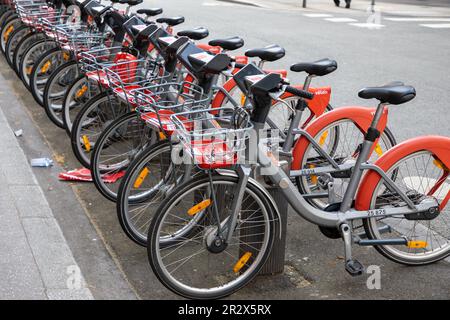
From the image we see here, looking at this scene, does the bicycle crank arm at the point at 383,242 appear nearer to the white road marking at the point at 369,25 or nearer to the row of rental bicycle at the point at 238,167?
the row of rental bicycle at the point at 238,167

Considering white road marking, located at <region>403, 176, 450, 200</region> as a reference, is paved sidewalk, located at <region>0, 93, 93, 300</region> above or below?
below

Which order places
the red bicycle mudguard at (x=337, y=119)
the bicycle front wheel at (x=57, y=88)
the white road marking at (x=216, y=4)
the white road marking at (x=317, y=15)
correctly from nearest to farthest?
the red bicycle mudguard at (x=337, y=119)
the bicycle front wheel at (x=57, y=88)
the white road marking at (x=317, y=15)
the white road marking at (x=216, y=4)

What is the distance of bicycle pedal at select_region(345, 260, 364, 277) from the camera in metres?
4.32

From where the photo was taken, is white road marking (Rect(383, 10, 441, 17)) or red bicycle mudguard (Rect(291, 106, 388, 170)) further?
white road marking (Rect(383, 10, 441, 17))

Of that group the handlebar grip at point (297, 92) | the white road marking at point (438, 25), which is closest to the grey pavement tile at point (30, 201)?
the handlebar grip at point (297, 92)

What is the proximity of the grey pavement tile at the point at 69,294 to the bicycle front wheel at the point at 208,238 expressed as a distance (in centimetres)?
47

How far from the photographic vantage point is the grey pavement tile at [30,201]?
213 inches

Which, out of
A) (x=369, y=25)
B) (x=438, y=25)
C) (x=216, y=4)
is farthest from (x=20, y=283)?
(x=216, y=4)

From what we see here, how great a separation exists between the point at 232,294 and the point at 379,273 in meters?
0.99

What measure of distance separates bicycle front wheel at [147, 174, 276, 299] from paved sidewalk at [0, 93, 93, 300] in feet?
1.94

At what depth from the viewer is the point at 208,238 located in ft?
13.9

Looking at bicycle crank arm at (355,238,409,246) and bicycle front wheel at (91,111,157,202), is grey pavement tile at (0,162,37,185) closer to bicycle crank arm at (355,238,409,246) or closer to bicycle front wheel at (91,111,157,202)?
bicycle front wheel at (91,111,157,202)

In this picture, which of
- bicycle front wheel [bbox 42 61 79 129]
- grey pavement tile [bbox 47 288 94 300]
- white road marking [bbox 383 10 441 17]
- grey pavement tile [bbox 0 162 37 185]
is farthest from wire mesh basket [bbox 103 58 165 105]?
white road marking [bbox 383 10 441 17]

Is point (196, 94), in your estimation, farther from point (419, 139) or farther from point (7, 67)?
point (7, 67)
